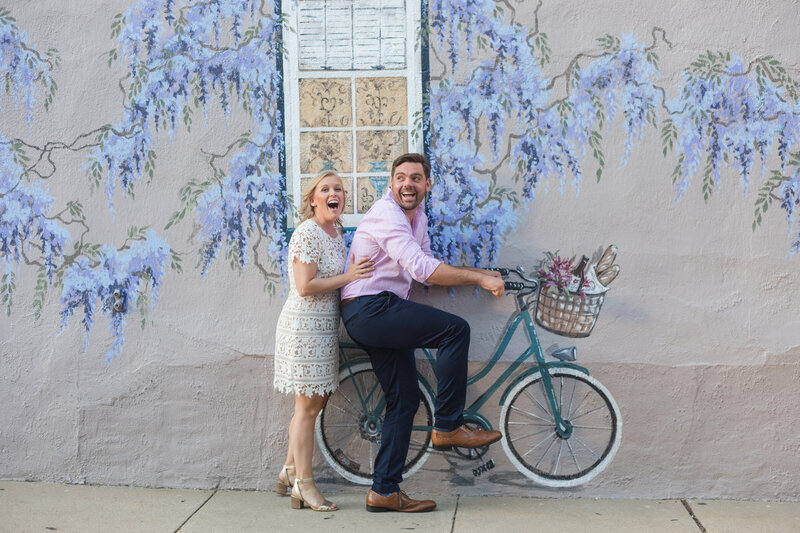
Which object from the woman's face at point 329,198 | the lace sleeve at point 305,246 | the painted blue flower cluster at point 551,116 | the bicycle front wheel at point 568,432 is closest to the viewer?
the lace sleeve at point 305,246

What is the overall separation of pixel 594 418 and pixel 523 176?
1503 mm

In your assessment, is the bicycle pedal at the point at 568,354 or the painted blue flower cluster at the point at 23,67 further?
the painted blue flower cluster at the point at 23,67

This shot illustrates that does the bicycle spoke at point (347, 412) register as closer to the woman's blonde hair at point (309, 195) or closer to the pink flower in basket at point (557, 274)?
the woman's blonde hair at point (309, 195)

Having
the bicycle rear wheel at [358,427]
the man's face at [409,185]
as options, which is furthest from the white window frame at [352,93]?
the bicycle rear wheel at [358,427]

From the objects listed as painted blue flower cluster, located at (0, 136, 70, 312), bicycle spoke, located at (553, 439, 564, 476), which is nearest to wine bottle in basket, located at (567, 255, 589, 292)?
bicycle spoke, located at (553, 439, 564, 476)

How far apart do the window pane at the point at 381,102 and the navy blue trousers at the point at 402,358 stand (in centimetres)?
110

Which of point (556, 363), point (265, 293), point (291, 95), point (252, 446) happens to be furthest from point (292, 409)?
point (291, 95)

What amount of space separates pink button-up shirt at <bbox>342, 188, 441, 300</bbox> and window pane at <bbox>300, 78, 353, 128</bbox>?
610mm

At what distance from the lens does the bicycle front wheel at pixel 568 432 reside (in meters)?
4.56

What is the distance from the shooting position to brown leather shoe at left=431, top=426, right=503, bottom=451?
413 centimetres

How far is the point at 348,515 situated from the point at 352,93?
246cm

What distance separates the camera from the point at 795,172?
4.45 m

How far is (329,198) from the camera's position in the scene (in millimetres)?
4266

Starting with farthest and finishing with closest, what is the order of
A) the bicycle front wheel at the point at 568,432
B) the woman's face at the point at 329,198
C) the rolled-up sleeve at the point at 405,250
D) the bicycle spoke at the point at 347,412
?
the bicycle spoke at the point at 347,412
the bicycle front wheel at the point at 568,432
the woman's face at the point at 329,198
the rolled-up sleeve at the point at 405,250
